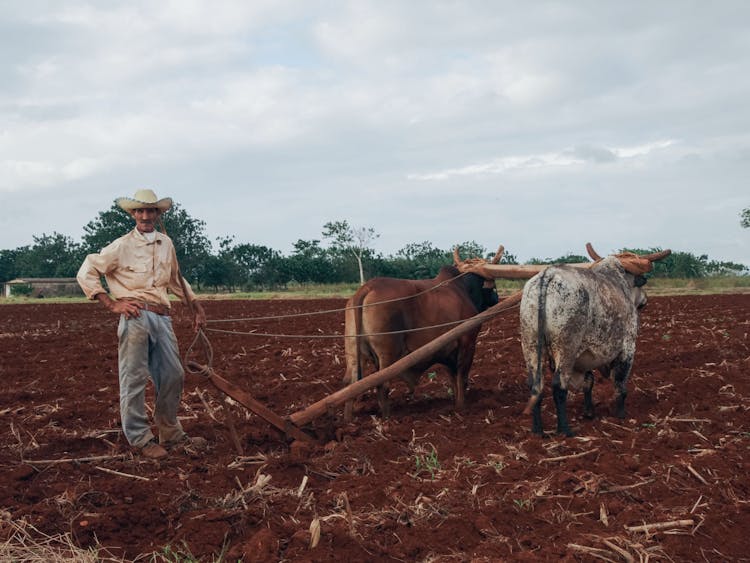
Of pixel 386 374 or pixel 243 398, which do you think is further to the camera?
pixel 386 374

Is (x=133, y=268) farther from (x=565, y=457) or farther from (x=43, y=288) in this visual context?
(x=43, y=288)

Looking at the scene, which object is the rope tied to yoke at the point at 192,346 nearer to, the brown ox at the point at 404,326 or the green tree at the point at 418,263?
the brown ox at the point at 404,326

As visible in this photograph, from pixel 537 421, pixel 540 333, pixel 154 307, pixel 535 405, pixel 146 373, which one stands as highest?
pixel 154 307

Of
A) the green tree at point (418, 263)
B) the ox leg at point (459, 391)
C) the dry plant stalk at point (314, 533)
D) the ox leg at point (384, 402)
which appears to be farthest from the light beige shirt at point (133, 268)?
the green tree at point (418, 263)

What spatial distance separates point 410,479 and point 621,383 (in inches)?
116

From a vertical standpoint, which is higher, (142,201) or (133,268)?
(142,201)

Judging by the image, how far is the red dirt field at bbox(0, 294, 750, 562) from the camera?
12.8 feet

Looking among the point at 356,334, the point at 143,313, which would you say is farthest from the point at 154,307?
the point at 356,334

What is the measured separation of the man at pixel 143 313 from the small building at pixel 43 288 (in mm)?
55054

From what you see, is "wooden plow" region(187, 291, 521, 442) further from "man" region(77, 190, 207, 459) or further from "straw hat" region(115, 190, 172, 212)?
"straw hat" region(115, 190, 172, 212)

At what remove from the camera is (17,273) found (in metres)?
95.2

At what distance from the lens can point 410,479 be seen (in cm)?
491

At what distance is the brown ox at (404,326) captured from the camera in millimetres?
7094

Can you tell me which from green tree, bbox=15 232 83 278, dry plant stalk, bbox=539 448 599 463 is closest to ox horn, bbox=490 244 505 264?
dry plant stalk, bbox=539 448 599 463
